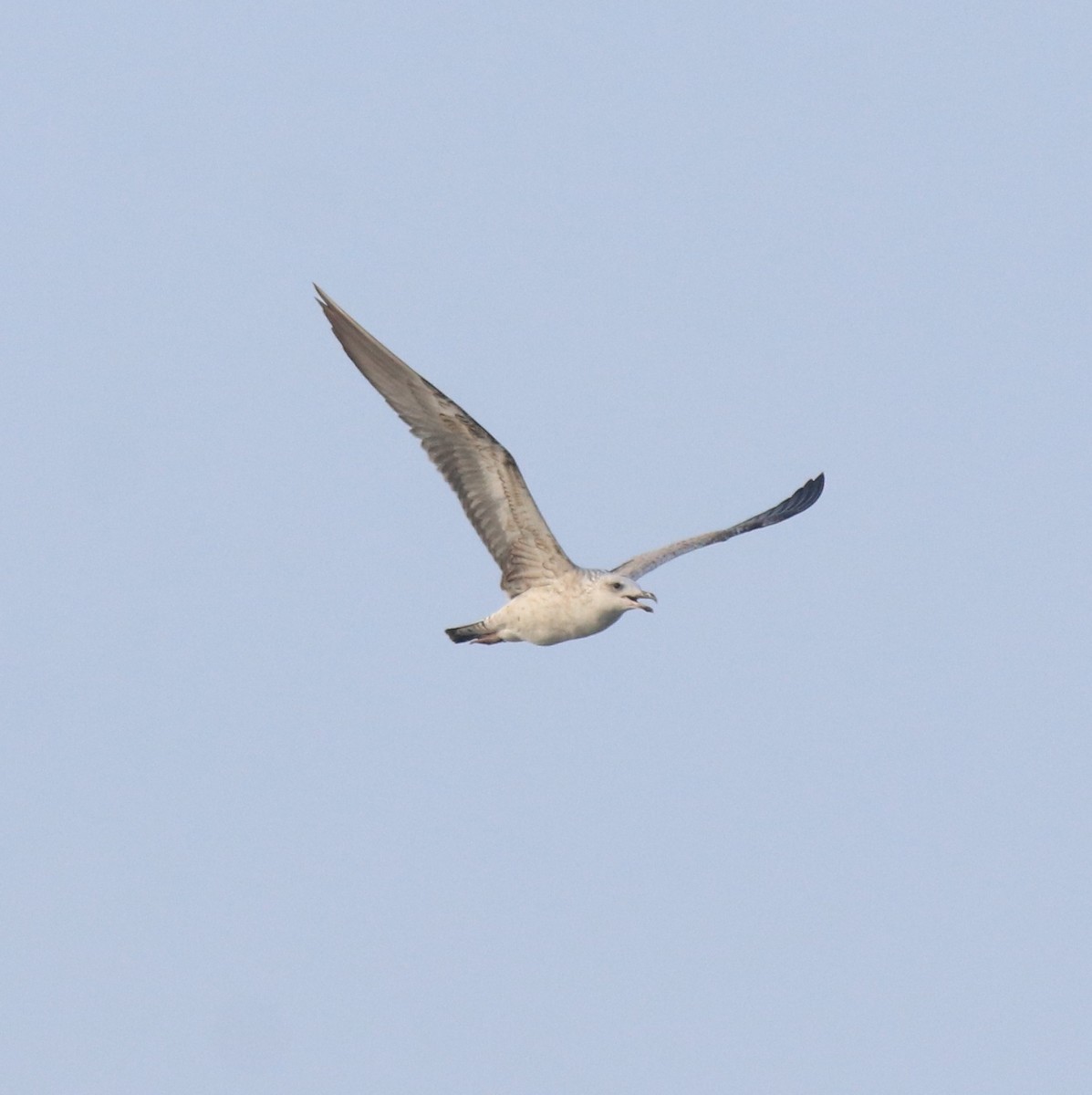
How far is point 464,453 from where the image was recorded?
1800cm

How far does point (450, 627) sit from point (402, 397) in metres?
2.50

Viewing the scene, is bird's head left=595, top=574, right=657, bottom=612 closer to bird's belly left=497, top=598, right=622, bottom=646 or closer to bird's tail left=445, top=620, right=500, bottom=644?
bird's belly left=497, top=598, right=622, bottom=646

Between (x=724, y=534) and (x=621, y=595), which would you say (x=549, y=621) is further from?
(x=724, y=534)

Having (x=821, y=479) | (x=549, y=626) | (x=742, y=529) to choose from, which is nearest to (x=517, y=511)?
(x=549, y=626)

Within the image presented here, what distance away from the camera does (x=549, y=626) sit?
18.5 meters

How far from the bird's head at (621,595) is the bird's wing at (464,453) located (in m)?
0.55

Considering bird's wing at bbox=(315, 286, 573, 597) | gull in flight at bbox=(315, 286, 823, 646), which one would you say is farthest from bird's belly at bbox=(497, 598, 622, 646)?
bird's wing at bbox=(315, 286, 573, 597)

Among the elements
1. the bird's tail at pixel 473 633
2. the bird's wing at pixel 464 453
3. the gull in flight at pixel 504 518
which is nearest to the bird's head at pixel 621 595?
the gull in flight at pixel 504 518

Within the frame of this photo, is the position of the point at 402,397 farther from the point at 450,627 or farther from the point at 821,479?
the point at 821,479

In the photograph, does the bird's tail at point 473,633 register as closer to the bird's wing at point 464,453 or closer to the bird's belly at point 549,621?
the bird's belly at point 549,621

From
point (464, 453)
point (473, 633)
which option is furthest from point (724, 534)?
point (464, 453)

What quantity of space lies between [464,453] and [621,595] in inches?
73.8

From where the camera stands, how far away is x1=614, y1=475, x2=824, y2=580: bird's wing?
20.3m

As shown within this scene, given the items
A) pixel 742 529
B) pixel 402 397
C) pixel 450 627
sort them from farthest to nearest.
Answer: pixel 742 529
pixel 450 627
pixel 402 397
